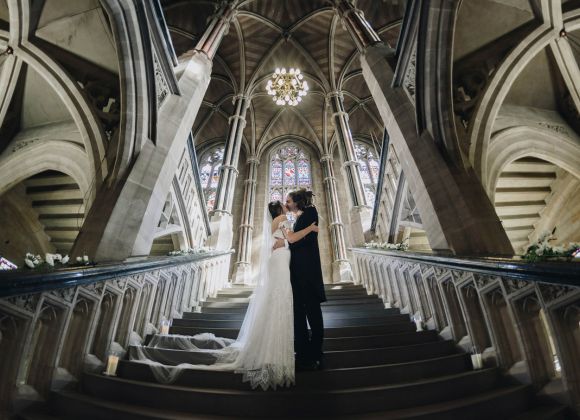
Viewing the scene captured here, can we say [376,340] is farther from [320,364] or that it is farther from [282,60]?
[282,60]

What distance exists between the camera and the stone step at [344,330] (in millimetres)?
3098

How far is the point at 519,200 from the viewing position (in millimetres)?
7395

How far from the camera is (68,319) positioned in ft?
6.91

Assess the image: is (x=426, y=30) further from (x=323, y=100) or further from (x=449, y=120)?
(x=323, y=100)

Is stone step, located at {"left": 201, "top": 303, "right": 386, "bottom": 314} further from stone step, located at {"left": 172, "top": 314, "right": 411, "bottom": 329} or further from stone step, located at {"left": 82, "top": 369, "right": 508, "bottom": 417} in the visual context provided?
stone step, located at {"left": 82, "top": 369, "right": 508, "bottom": 417}

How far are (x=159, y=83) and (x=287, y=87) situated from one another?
895cm

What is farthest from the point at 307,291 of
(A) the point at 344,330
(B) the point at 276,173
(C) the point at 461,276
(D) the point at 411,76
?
(B) the point at 276,173

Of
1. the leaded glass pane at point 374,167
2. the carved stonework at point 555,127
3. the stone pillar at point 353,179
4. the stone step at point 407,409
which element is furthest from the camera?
the leaded glass pane at point 374,167

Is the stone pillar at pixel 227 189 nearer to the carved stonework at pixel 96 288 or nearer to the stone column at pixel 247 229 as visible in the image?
the stone column at pixel 247 229

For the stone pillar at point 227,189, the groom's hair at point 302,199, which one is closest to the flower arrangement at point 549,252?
the groom's hair at point 302,199

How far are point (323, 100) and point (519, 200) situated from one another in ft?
35.6

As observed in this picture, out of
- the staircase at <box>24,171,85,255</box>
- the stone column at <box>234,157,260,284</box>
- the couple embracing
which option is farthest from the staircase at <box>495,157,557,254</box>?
the staircase at <box>24,171,85,255</box>

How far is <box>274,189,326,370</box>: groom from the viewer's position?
2.21 metres

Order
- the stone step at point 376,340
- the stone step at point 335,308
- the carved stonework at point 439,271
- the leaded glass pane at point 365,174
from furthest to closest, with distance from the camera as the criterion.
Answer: the leaded glass pane at point 365,174 → the stone step at point 335,308 → the carved stonework at point 439,271 → the stone step at point 376,340
